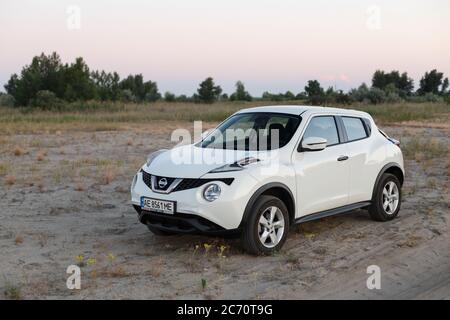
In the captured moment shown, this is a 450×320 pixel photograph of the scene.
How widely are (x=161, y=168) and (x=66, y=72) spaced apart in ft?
138

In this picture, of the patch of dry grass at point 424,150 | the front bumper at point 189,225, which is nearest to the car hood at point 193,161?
the front bumper at point 189,225

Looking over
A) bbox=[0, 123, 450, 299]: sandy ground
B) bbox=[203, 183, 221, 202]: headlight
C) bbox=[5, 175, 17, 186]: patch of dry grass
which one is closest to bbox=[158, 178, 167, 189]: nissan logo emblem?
bbox=[203, 183, 221, 202]: headlight

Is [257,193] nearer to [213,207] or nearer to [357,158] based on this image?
[213,207]

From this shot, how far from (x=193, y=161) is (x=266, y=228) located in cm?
112

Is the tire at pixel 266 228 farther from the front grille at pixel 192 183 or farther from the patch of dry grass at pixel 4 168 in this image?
the patch of dry grass at pixel 4 168

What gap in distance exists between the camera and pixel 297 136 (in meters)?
7.14

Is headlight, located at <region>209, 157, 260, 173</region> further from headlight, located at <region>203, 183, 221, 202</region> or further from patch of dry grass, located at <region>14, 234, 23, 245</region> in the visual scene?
patch of dry grass, located at <region>14, 234, 23, 245</region>

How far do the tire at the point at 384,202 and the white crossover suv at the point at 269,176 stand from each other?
14 millimetres

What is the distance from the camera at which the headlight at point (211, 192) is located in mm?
6277
